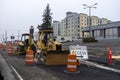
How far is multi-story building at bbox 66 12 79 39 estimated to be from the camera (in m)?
162

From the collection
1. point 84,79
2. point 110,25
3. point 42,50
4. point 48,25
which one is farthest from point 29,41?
point 48,25

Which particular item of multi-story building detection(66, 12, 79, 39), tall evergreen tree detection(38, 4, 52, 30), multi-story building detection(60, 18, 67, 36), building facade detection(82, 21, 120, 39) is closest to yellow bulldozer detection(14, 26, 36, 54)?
building facade detection(82, 21, 120, 39)

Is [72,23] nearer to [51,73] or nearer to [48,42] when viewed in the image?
[48,42]

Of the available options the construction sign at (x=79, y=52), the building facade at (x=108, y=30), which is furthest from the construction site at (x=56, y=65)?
the building facade at (x=108, y=30)

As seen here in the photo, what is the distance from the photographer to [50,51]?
62.6 ft

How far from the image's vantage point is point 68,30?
17038 centimetres

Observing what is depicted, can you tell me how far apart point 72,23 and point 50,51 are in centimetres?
14554

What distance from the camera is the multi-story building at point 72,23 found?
162 metres

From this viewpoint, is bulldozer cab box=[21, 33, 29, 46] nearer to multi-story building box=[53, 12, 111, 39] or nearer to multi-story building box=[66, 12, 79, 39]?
multi-story building box=[53, 12, 111, 39]

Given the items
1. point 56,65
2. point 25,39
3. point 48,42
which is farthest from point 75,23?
point 56,65

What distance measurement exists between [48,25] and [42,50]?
88390 mm

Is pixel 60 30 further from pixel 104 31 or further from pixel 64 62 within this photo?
pixel 64 62

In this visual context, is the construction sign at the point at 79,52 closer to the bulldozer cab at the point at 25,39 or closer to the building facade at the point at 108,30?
the bulldozer cab at the point at 25,39

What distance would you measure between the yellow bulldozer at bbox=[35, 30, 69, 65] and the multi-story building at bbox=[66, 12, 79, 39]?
13716 centimetres
